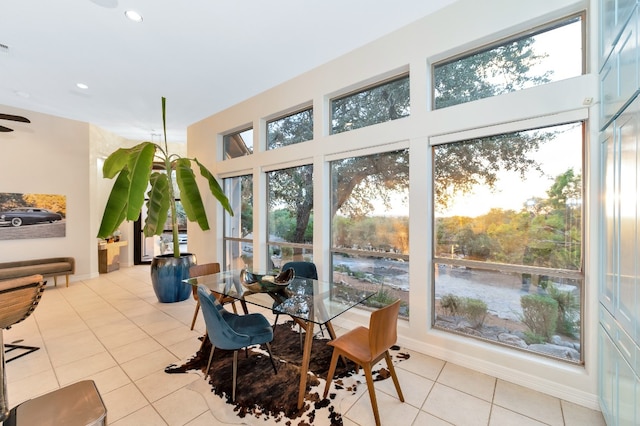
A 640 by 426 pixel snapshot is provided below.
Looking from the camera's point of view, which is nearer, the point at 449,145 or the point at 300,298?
the point at 300,298

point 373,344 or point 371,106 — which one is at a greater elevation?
point 371,106

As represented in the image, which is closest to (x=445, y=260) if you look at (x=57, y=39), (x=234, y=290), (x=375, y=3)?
(x=234, y=290)

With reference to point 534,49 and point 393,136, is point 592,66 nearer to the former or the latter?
point 534,49

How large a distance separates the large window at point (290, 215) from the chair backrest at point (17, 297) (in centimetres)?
282

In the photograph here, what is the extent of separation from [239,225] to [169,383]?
3.23 metres

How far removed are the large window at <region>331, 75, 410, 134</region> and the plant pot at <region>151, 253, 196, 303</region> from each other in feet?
11.0

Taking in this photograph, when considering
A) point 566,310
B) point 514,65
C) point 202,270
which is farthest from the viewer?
point 202,270

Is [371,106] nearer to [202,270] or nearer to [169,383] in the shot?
[202,270]

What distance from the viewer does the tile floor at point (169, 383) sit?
193 centimetres

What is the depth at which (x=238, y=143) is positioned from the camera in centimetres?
513

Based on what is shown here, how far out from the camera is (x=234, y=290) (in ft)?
9.12

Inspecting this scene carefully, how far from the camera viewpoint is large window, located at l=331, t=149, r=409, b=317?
3129mm

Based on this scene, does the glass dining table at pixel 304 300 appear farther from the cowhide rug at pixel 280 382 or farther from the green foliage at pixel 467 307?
the green foliage at pixel 467 307

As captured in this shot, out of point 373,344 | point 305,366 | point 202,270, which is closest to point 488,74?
point 373,344
